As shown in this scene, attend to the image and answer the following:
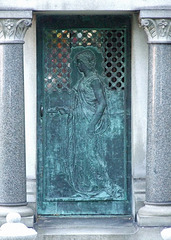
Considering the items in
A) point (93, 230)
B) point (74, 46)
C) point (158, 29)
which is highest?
point (158, 29)

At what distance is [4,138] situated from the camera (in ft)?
47.7

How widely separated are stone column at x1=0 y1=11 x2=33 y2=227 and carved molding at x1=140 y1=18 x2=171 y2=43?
1.99m

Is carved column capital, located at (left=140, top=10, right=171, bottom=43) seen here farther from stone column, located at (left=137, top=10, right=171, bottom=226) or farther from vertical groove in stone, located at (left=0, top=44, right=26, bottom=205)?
vertical groove in stone, located at (left=0, top=44, right=26, bottom=205)

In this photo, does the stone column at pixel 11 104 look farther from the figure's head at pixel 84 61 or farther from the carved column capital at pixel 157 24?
the carved column capital at pixel 157 24

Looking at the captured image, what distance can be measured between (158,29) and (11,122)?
116 inches

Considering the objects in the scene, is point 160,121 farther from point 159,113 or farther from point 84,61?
point 84,61

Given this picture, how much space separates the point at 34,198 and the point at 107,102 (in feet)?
7.33

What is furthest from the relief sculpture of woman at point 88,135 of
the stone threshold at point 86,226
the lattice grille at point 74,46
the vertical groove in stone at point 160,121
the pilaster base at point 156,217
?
the vertical groove in stone at point 160,121

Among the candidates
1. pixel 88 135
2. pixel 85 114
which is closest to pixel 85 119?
pixel 85 114

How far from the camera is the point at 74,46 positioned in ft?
52.4

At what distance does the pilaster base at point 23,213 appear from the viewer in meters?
14.6

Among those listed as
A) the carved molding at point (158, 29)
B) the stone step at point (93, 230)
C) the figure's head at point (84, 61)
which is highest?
the carved molding at point (158, 29)

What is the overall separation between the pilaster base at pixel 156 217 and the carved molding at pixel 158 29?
2.86 meters

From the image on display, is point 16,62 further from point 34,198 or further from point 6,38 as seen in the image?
point 34,198
